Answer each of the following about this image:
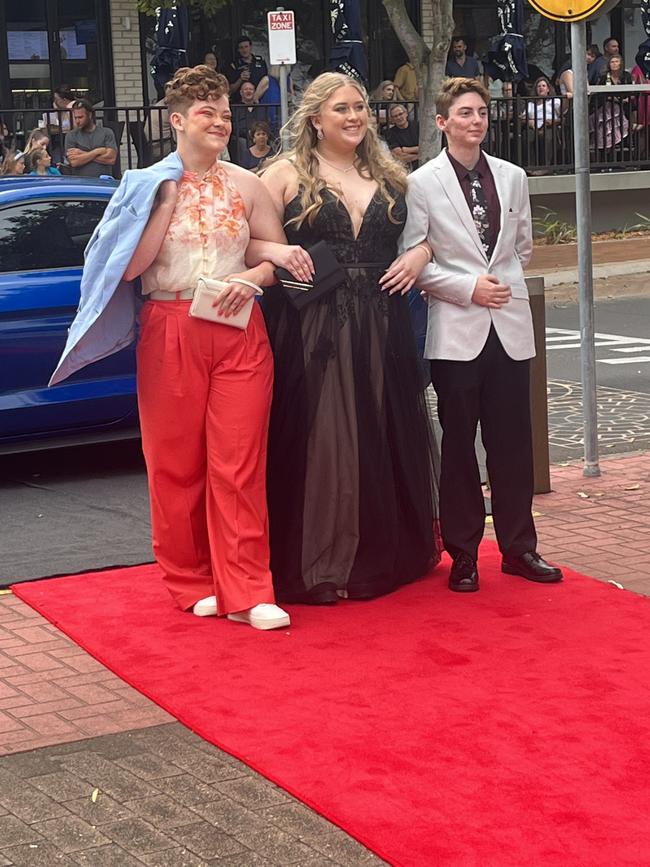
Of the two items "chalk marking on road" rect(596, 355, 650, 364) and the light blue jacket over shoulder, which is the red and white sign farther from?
the light blue jacket over shoulder

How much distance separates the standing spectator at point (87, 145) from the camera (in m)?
16.8

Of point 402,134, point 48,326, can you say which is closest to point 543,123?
point 402,134

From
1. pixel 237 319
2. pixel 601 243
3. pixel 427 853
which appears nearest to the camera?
pixel 427 853

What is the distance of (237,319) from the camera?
5.96 metres

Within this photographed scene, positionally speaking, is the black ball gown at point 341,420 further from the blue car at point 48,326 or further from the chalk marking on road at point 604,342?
the chalk marking on road at point 604,342

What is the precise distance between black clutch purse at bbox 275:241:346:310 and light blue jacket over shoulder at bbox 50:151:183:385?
0.57 meters

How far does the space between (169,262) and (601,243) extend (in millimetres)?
13908

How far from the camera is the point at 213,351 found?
6027 millimetres

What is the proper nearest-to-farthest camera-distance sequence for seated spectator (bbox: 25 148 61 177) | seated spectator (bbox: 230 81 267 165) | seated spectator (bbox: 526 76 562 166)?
1. seated spectator (bbox: 25 148 61 177)
2. seated spectator (bbox: 230 81 267 165)
3. seated spectator (bbox: 526 76 562 166)

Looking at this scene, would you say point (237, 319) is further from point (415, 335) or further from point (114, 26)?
point (114, 26)

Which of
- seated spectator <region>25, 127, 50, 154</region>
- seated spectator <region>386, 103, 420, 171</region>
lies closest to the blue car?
seated spectator <region>25, 127, 50, 154</region>

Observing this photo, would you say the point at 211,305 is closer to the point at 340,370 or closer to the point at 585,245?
the point at 340,370

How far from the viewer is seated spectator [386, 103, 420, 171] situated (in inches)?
771

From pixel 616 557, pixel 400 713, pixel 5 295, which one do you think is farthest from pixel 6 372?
pixel 400 713
